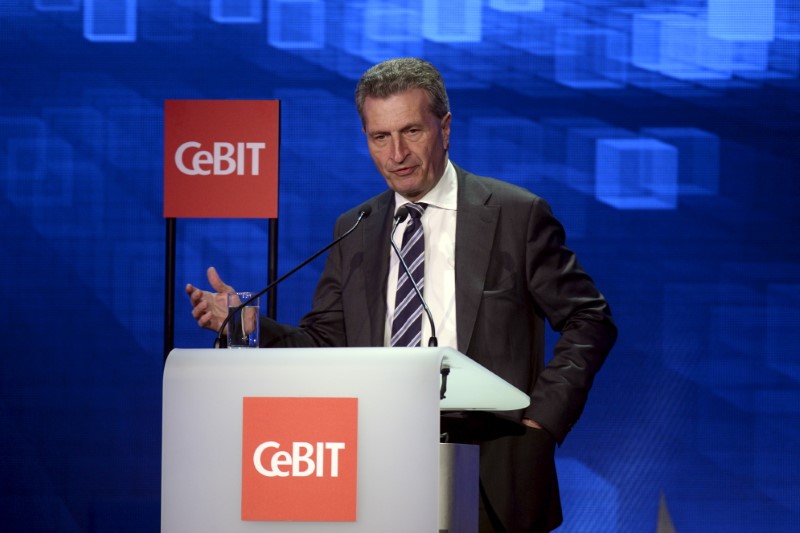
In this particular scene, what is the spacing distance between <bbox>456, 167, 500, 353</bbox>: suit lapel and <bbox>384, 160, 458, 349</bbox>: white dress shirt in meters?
0.02

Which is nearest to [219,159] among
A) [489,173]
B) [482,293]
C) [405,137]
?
[489,173]

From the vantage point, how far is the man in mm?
2293

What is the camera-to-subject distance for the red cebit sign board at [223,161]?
3.61m

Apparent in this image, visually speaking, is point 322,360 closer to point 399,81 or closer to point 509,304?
point 509,304

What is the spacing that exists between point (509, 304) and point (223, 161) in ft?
5.21

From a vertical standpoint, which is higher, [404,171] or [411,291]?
[404,171]

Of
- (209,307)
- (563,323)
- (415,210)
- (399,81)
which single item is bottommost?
(563,323)

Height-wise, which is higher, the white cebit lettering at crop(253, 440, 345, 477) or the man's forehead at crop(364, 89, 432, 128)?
the man's forehead at crop(364, 89, 432, 128)

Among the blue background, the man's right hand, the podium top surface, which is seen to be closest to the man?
the man's right hand

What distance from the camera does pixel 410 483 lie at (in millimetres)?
1531

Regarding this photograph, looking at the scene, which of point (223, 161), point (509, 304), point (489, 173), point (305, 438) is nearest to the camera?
point (305, 438)

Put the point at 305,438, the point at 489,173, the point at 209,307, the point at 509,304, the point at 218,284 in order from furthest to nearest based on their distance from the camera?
the point at 489,173
the point at 509,304
the point at 218,284
the point at 209,307
the point at 305,438

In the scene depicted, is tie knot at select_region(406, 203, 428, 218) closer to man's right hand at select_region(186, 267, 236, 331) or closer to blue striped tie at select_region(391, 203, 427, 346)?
blue striped tie at select_region(391, 203, 427, 346)

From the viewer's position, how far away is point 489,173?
425cm
